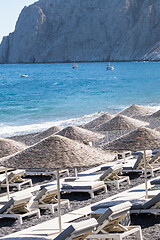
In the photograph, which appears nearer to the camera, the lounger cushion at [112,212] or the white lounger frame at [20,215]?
the lounger cushion at [112,212]

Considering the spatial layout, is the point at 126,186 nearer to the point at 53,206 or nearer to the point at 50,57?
the point at 53,206

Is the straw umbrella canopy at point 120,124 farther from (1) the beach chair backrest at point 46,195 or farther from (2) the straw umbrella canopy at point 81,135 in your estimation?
(1) the beach chair backrest at point 46,195

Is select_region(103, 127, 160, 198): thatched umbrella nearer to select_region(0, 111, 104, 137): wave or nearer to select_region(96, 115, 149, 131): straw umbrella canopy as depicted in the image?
select_region(96, 115, 149, 131): straw umbrella canopy

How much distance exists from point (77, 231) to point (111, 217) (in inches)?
29.8

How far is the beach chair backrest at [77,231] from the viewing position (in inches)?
241

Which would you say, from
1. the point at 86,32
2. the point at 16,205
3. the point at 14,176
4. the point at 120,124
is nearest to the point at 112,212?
the point at 16,205

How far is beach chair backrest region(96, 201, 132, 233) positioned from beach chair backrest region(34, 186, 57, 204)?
2334 millimetres

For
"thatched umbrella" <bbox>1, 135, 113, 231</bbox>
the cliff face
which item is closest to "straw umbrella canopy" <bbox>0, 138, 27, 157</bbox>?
"thatched umbrella" <bbox>1, 135, 113, 231</bbox>

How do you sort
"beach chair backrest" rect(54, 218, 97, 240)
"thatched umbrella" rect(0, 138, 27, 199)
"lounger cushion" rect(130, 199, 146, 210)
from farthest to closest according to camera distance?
"thatched umbrella" rect(0, 138, 27, 199) < "lounger cushion" rect(130, 199, 146, 210) < "beach chair backrest" rect(54, 218, 97, 240)

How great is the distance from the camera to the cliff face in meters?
145

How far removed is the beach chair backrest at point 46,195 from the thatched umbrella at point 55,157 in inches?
51.2

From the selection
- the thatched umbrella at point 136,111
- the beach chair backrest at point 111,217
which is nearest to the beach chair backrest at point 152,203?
the beach chair backrest at point 111,217

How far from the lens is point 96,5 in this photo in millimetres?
159750

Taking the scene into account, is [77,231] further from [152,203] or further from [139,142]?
[139,142]
